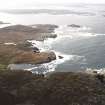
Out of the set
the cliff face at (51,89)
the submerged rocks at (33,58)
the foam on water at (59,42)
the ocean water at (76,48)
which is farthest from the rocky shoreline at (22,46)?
the cliff face at (51,89)

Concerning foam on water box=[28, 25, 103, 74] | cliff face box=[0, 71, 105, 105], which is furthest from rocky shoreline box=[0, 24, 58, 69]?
cliff face box=[0, 71, 105, 105]

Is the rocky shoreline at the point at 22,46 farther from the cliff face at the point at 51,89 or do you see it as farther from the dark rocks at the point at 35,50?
the cliff face at the point at 51,89

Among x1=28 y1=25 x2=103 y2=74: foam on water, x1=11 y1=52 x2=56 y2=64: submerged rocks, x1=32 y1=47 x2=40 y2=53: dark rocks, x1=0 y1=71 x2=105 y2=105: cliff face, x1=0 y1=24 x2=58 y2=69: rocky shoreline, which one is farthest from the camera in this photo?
x1=32 y1=47 x2=40 y2=53: dark rocks

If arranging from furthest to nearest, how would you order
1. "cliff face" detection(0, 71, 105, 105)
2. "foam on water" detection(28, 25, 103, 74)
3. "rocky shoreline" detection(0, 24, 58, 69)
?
"rocky shoreline" detection(0, 24, 58, 69), "foam on water" detection(28, 25, 103, 74), "cliff face" detection(0, 71, 105, 105)

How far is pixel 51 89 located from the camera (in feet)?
155

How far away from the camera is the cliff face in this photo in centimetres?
4488

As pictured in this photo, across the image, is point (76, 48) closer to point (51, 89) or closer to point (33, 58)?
point (33, 58)

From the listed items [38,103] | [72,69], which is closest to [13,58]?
[72,69]

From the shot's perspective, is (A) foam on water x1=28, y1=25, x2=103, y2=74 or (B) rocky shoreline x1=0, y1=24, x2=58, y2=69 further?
(B) rocky shoreline x1=0, y1=24, x2=58, y2=69

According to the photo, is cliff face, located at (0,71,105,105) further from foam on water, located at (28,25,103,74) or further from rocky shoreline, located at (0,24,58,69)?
foam on water, located at (28,25,103,74)

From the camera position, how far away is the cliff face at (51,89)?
44875 millimetres

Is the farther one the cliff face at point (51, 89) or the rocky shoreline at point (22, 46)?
the rocky shoreline at point (22, 46)

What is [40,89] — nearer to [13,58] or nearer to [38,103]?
[38,103]

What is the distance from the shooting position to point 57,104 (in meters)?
44.2
